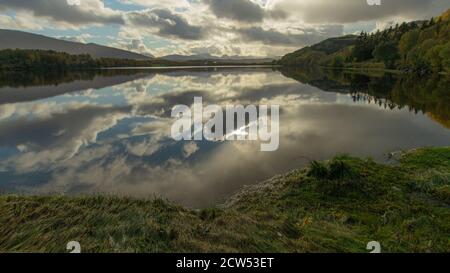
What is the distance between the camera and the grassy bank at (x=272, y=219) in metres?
7.58

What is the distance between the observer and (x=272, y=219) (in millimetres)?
10141

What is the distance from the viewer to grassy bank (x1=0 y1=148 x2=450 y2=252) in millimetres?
7582

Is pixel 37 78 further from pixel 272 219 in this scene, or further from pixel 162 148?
pixel 272 219

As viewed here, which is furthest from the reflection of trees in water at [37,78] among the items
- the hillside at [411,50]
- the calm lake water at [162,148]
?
the hillside at [411,50]

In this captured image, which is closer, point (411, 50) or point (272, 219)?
point (272, 219)

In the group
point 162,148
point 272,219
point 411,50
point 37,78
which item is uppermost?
point 411,50

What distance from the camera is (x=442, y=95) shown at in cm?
4981

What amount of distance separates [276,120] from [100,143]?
1737cm

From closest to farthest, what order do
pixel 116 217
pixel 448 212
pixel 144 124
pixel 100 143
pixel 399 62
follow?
pixel 116 217
pixel 448 212
pixel 100 143
pixel 144 124
pixel 399 62

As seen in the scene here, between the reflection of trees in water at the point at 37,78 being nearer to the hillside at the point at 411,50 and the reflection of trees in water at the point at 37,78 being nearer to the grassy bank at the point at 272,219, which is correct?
the grassy bank at the point at 272,219

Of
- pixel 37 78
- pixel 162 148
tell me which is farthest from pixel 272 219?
pixel 37 78

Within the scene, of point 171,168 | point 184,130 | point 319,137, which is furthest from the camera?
point 184,130

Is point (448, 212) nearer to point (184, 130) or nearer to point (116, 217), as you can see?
point (116, 217)
